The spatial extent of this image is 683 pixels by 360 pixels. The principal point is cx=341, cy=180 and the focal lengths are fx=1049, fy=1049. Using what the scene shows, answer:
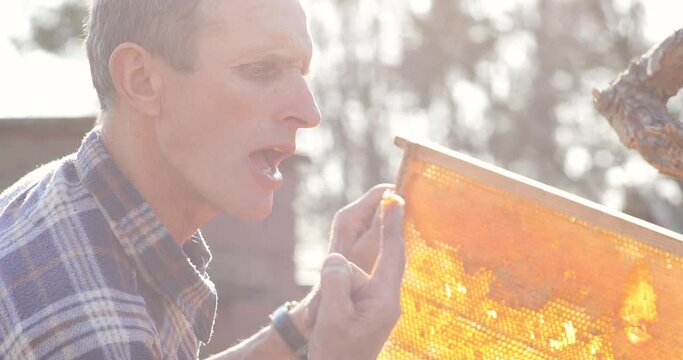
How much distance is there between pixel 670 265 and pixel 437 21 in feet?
79.4

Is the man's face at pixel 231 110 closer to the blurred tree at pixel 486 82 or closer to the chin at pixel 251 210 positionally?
the chin at pixel 251 210

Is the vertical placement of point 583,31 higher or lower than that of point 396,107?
higher

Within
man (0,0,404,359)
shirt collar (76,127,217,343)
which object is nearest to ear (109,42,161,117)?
man (0,0,404,359)

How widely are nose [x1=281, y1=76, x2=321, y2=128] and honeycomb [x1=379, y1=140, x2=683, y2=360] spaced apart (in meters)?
0.38

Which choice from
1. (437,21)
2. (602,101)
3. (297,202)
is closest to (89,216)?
(602,101)

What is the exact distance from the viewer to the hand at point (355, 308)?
2531mm

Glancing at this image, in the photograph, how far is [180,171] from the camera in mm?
2766

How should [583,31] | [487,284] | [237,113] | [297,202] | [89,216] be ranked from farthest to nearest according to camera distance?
[583,31] → [297,202] → [487,284] → [237,113] → [89,216]

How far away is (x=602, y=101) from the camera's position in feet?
8.79

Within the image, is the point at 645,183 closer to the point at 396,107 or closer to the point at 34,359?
the point at 396,107

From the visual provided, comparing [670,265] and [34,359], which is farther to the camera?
[670,265]

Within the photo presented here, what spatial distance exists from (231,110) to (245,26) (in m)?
0.23

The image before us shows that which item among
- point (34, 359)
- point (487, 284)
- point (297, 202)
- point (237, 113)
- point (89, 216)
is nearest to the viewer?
point (34, 359)

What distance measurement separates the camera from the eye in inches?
108
